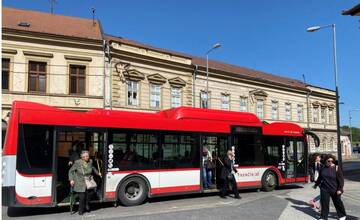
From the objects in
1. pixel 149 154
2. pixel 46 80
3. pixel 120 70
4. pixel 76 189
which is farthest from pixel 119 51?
pixel 76 189

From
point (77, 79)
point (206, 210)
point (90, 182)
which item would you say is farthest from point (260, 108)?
point (90, 182)

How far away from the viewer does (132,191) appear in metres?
11.4

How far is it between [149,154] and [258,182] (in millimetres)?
5122

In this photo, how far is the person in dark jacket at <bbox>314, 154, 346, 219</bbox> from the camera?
8.49 m

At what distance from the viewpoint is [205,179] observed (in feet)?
42.9

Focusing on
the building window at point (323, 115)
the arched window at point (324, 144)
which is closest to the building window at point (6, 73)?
the arched window at point (324, 144)

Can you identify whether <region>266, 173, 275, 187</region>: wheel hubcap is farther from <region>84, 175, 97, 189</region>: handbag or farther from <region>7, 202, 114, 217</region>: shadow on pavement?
<region>84, 175, 97, 189</region>: handbag

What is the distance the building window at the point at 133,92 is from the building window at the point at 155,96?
59.2 inches

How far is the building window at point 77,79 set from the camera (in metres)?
26.7

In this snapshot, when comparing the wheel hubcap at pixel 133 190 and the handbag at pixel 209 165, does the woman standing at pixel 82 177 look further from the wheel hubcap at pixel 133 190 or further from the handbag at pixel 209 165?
the handbag at pixel 209 165

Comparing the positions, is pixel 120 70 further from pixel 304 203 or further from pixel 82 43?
pixel 304 203

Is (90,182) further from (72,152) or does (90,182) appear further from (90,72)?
(90,72)

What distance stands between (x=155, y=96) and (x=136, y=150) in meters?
20.1

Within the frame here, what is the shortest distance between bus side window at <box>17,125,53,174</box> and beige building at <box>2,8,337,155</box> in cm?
1546
